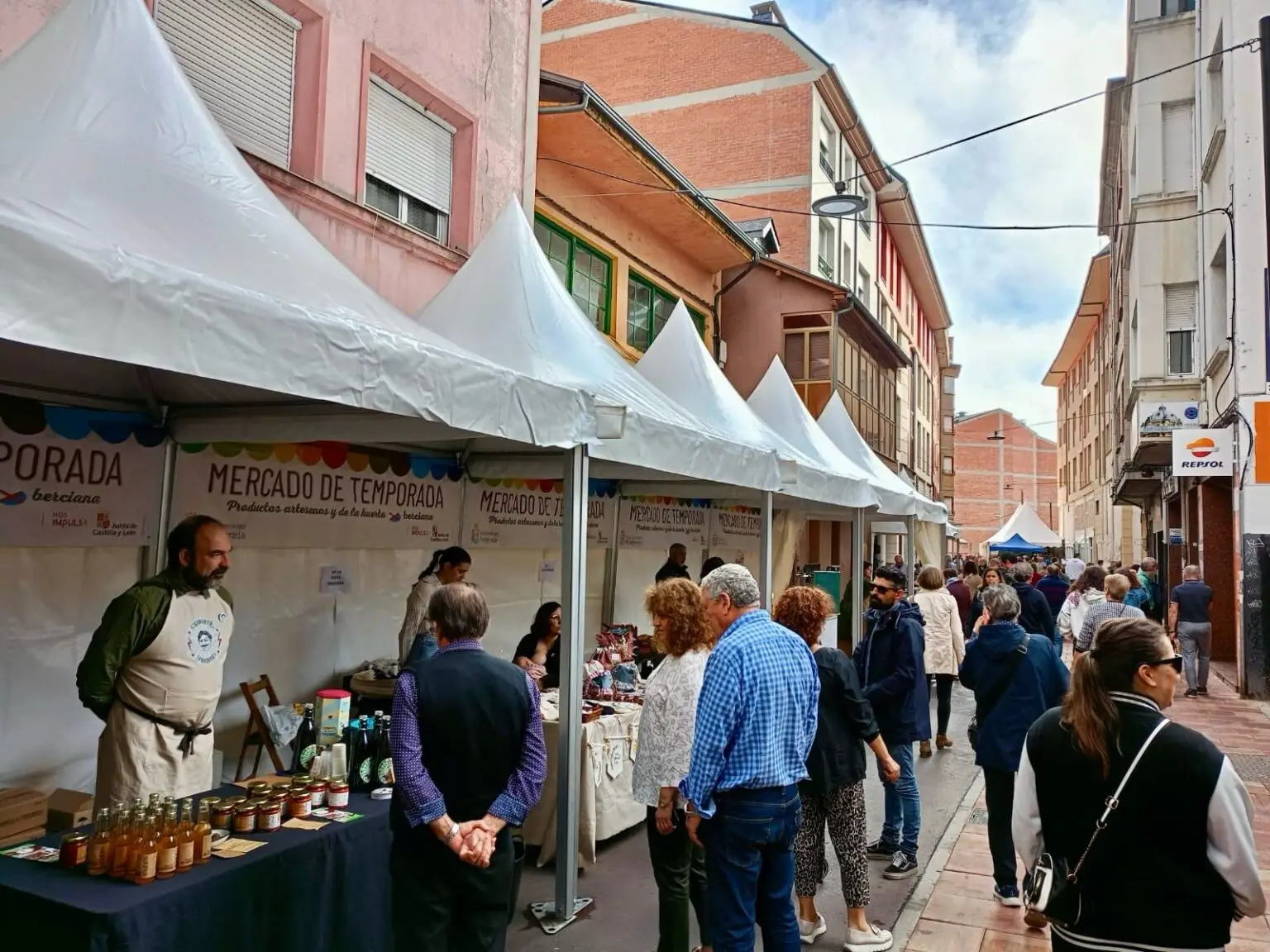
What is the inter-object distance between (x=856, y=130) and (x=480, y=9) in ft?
62.1

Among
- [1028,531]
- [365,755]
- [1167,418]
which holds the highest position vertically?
[1167,418]

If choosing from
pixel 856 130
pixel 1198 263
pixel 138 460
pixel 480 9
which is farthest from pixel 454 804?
pixel 856 130

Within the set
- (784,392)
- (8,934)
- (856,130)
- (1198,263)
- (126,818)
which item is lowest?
(8,934)

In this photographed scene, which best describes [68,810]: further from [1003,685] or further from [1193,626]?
[1193,626]

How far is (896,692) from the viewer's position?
559cm

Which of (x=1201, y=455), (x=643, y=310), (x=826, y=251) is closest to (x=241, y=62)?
(x=643, y=310)

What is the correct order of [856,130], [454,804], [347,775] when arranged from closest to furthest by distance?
1. [454,804]
2. [347,775]
3. [856,130]

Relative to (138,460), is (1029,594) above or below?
below

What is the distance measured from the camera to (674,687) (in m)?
4.10

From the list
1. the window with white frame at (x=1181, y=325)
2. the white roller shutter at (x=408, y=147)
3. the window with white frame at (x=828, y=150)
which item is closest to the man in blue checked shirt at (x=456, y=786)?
the white roller shutter at (x=408, y=147)

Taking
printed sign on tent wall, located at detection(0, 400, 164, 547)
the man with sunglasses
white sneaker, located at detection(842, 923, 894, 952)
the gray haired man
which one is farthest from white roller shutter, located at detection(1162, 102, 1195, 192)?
printed sign on tent wall, located at detection(0, 400, 164, 547)

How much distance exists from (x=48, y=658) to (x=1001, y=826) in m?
5.27

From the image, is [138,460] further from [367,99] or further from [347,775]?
[367,99]

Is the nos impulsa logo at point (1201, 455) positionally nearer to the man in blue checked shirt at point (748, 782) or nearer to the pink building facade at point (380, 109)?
the pink building facade at point (380, 109)
